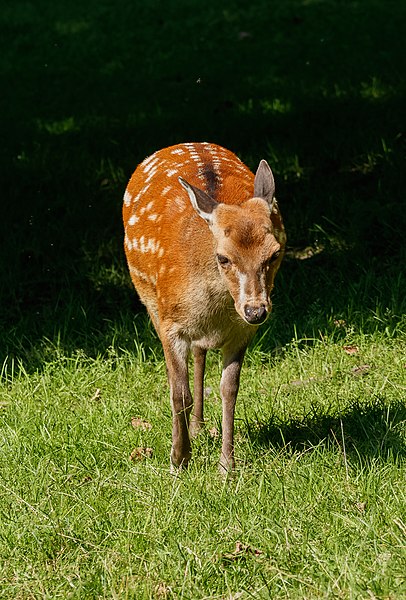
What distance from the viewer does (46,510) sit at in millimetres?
4352

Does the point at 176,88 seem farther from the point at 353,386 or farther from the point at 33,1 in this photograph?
the point at 353,386

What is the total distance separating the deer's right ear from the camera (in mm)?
4613

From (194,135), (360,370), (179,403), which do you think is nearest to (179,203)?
(179,403)

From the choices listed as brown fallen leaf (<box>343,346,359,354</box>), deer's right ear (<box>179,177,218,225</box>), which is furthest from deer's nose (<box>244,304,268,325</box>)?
brown fallen leaf (<box>343,346,359,354</box>)

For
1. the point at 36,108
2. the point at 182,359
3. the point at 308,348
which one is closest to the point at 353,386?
the point at 308,348

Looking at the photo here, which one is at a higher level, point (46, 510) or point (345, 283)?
point (46, 510)

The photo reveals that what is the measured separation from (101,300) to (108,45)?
744 centimetres

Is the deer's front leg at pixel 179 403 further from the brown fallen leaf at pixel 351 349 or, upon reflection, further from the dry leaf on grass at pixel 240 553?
the brown fallen leaf at pixel 351 349

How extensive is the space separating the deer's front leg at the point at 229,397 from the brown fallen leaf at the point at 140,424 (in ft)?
1.82

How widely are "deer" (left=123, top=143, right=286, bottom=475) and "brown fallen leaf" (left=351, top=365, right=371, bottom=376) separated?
3.22ft

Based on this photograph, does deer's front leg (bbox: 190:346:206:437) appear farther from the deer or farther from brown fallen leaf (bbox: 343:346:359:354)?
brown fallen leaf (bbox: 343:346:359:354)

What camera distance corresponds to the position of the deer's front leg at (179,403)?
5016mm

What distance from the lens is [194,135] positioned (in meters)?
9.64

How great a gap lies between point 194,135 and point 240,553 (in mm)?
6297
